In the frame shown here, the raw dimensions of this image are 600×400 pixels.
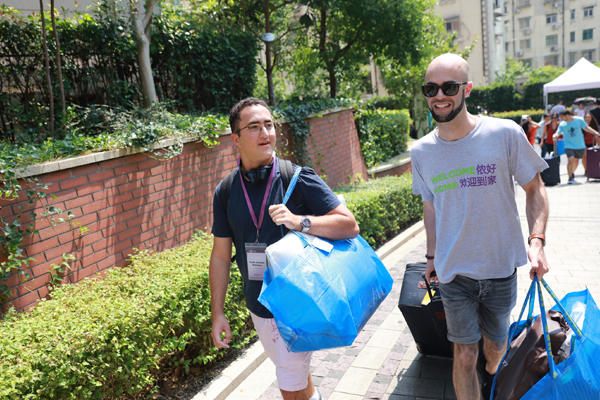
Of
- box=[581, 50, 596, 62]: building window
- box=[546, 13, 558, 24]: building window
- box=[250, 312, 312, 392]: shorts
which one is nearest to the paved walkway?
box=[250, 312, 312, 392]: shorts

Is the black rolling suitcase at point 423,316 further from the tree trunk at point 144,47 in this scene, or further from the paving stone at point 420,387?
the tree trunk at point 144,47

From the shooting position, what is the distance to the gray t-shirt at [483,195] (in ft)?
7.90

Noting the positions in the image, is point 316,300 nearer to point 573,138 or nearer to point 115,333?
point 115,333

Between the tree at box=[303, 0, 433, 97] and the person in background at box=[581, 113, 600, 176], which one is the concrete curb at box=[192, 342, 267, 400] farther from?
the person in background at box=[581, 113, 600, 176]

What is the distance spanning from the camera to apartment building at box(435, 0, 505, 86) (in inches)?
1590

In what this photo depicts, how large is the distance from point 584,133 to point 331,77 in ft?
21.9

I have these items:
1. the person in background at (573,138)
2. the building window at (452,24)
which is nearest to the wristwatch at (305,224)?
the person in background at (573,138)

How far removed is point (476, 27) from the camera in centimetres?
4069

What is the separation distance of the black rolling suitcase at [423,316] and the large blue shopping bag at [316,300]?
1269mm

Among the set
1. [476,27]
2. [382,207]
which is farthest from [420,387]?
[476,27]

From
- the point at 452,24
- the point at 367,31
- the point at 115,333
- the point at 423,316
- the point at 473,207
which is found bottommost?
the point at 423,316

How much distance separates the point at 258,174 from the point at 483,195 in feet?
3.98

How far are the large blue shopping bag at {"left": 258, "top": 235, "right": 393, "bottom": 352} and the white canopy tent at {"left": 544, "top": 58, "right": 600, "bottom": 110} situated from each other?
45.6 feet

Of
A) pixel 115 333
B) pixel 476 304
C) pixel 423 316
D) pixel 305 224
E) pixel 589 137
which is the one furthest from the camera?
pixel 589 137
